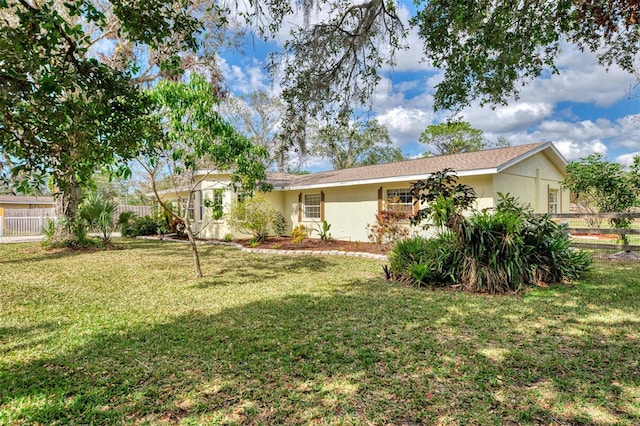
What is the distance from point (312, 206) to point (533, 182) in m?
8.78

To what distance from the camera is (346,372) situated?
3.11 m

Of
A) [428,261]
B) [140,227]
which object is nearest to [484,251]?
[428,261]

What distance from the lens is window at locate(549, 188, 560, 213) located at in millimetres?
13391

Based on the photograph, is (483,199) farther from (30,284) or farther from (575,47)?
(30,284)

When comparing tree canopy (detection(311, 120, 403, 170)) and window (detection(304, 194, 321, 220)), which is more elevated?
tree canopy (detection(311, 120, 403, 170))

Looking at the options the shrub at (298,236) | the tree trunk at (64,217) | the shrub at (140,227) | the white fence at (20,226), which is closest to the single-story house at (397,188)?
the shrub at (298,236)

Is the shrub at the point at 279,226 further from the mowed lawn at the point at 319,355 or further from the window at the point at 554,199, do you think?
A: the window at the point at 554,199

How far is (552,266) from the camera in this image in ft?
21.9

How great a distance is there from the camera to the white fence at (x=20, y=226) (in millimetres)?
19906

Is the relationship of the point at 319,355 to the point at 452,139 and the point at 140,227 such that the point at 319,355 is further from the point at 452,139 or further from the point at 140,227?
the point at 452,139

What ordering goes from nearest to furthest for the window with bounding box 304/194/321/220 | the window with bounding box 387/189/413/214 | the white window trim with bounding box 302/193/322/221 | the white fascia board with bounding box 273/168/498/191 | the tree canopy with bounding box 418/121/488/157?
the white fascia board with bounding box 273/168/498/191
the window with bounding box 387/189/413/214
the white window trim with bounding box 302/193/322/221
the window with bounding box 304/194/321/220
the tree canopy with bounding box 418/121/488/157

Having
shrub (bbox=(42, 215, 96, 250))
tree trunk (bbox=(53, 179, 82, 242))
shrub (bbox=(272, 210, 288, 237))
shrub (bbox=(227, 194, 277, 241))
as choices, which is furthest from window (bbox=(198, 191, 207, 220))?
tree trunk (bbox=(53, 179, 82, 242))

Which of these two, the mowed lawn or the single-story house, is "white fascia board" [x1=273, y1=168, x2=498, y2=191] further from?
the mowed lawn

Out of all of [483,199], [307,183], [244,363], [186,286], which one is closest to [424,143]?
[307,183]
